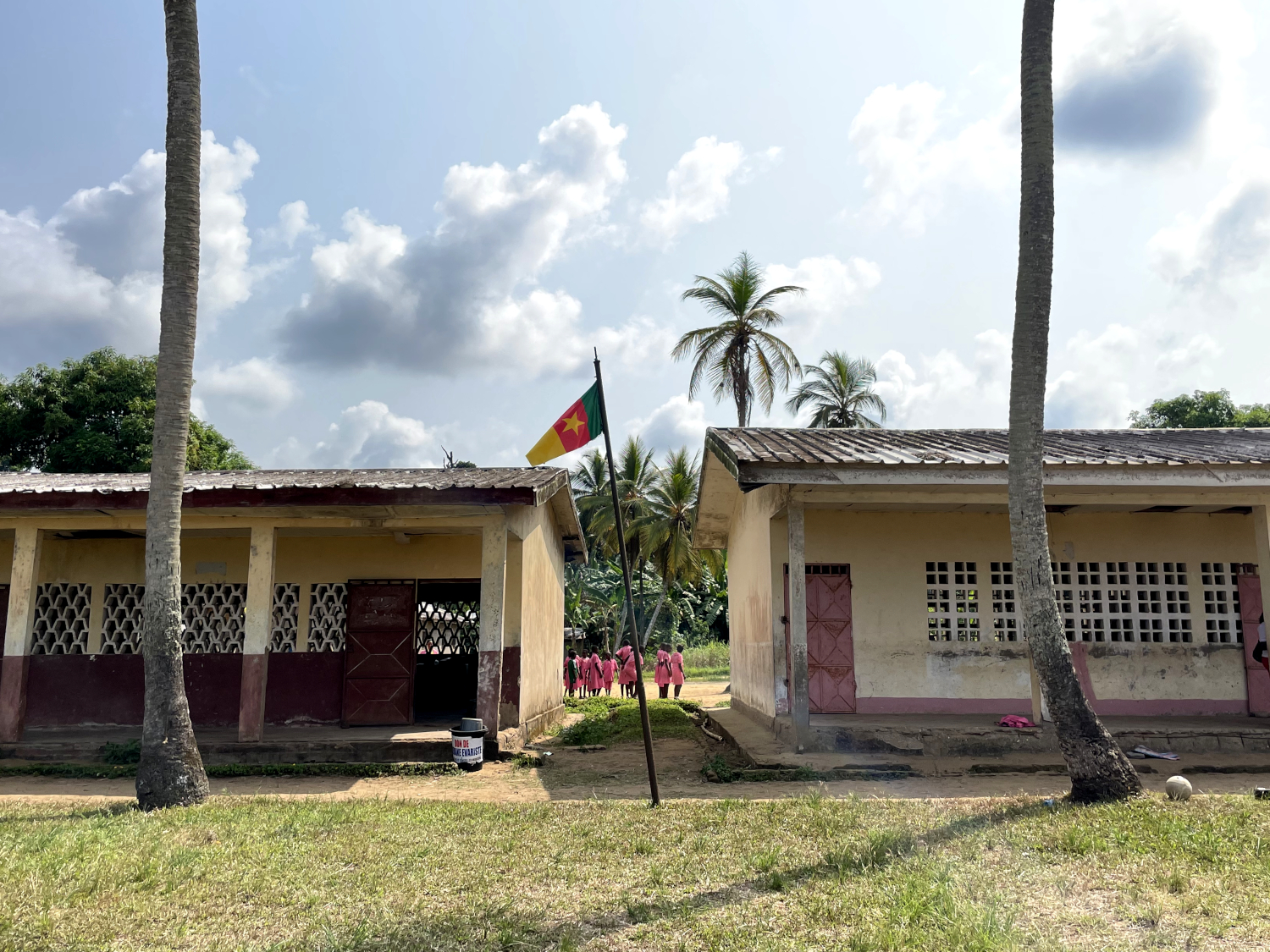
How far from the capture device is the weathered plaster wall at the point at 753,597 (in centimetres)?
1162

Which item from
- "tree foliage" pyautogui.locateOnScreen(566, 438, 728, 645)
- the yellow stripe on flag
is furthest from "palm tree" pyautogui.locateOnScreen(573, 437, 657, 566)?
the yellow stripe on flag

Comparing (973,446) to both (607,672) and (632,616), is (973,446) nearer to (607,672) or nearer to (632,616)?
(632,616)

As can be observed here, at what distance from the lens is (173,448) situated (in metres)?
7.31

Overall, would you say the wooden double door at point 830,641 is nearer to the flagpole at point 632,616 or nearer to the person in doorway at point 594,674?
Answer: the flagpole at point 632,616

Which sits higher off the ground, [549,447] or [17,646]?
[549,447]

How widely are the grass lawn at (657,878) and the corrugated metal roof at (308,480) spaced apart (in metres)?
3.80

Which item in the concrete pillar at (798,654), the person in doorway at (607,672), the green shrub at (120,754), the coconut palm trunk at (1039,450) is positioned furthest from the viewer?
the person in doorway at (607,672)

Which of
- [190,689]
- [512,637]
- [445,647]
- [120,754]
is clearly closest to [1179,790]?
[512,637]

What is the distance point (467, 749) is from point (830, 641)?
16.4ft

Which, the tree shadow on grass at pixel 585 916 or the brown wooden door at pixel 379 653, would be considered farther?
the brown wooden door at pixel 379 653

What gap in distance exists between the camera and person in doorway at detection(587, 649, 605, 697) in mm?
20141

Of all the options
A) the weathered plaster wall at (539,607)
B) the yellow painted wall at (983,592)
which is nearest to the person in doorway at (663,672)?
the weathered plaster wall at (539,607)

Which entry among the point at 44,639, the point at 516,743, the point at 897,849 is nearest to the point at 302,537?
the point at 44,639

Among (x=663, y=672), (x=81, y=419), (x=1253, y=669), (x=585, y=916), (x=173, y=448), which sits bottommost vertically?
(x=585, y=916)
